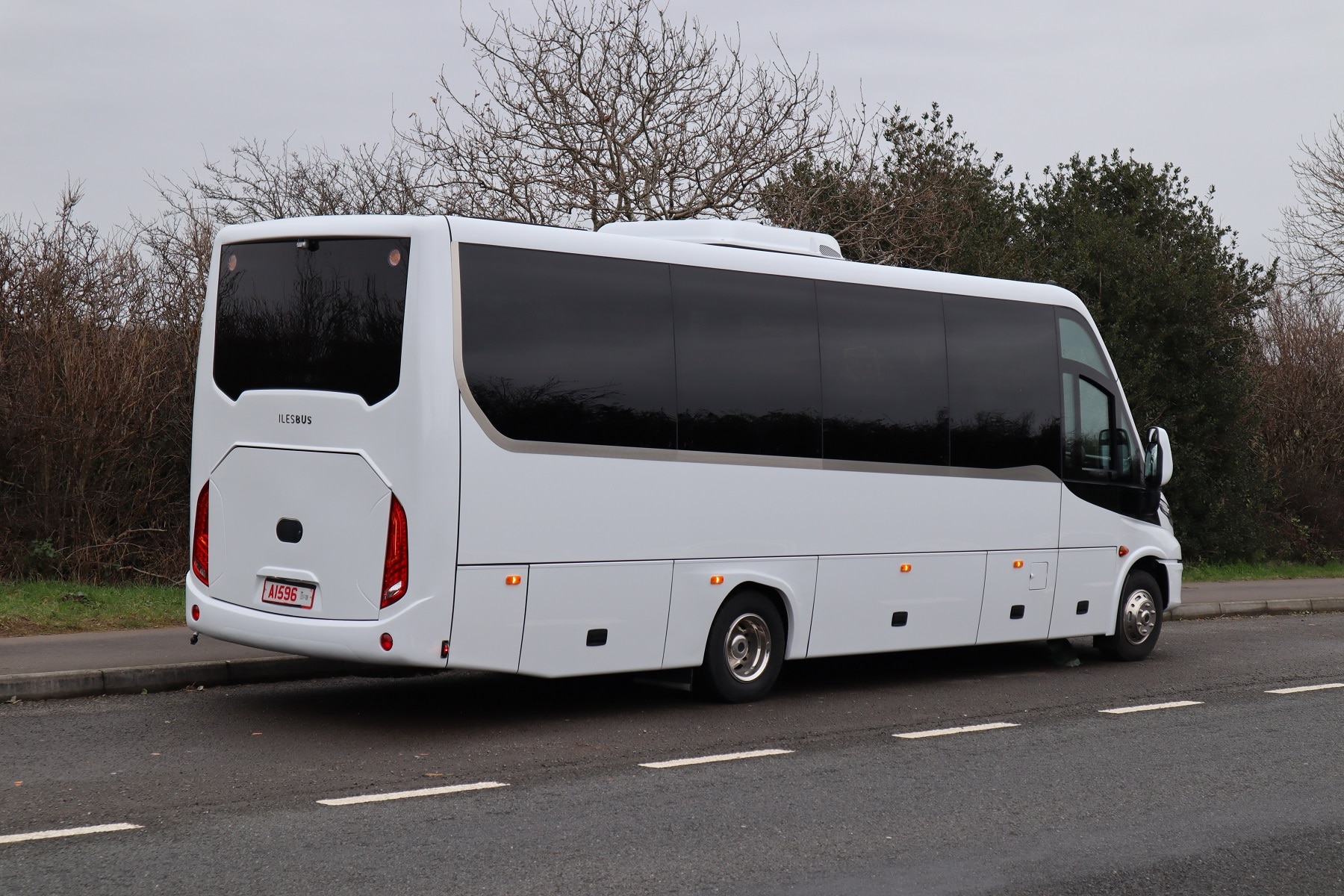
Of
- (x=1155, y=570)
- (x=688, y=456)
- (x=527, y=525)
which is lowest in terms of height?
(x=1155, y=570)

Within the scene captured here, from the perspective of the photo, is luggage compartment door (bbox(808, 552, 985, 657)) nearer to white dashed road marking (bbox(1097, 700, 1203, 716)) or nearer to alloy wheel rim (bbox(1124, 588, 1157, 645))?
white dashed road marking (bbox(1097, 700, 1203, 716))

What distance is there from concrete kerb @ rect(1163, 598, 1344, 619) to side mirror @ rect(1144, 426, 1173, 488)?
5.09 metres

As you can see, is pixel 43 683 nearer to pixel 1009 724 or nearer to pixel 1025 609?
pixel 1009 724

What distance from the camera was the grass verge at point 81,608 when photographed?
1178 centimetres

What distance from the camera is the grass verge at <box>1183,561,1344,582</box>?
22.5 m

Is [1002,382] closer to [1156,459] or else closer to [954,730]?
[1156,459]

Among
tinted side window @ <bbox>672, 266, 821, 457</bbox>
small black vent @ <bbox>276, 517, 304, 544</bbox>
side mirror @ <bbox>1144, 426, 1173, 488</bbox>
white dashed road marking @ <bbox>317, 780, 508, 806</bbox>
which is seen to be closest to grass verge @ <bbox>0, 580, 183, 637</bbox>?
small black vent @ <bbox>276, 517, 304, 544</bbox>

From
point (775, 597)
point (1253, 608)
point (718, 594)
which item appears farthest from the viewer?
point (1253, 608)

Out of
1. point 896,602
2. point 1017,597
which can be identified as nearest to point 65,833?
point 896,602

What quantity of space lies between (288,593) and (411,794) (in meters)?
2.09

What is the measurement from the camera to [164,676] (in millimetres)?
10062

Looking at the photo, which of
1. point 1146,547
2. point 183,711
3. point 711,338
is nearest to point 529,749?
point 183,711

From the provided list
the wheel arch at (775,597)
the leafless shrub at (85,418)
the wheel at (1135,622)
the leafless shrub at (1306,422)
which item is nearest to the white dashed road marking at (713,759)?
the wheel arch at (775,597)

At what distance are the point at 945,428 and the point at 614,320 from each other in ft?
10.2
